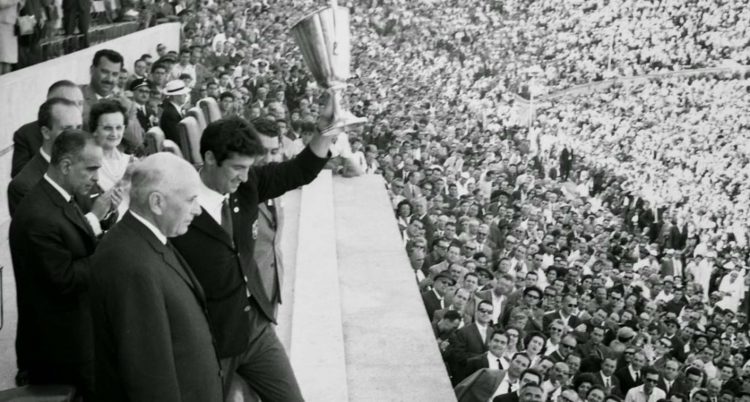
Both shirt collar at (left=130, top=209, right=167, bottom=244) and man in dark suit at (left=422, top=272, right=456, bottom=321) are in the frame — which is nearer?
shirt collar at (left=130, top=209, right=167, bottom=244)

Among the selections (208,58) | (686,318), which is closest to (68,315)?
(686,318)

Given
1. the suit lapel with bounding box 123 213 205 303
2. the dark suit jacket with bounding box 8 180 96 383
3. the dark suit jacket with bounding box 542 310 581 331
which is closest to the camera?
the suit lapel with bounding box 123 213 205 303

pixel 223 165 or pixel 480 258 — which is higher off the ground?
pixel 223 165

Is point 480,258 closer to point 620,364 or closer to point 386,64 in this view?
point 620,364

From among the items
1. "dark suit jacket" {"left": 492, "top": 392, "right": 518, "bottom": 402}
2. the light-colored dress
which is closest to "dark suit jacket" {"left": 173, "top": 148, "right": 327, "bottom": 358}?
the light-colored dress

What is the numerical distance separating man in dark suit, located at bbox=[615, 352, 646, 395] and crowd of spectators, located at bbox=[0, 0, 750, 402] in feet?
0.06

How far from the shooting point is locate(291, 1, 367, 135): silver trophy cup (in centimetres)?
368

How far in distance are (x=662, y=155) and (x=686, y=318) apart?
54.7 ft

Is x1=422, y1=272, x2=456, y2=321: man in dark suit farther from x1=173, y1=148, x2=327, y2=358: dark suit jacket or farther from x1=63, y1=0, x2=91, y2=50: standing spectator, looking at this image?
x1=63, y1=0, x2=91, y2=50: standing spectator

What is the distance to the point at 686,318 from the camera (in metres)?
13.0

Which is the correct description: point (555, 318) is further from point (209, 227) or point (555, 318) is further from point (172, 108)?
point (209, 227)

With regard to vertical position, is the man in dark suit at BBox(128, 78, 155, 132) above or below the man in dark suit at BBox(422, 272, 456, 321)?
above

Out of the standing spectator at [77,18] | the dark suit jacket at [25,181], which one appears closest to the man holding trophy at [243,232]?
the dark suit jacket at [25,181]

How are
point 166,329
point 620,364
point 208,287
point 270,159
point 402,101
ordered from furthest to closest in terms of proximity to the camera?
point 402,101 < point 620,364 < point 270,159 < point 208,287 < point 166,329
